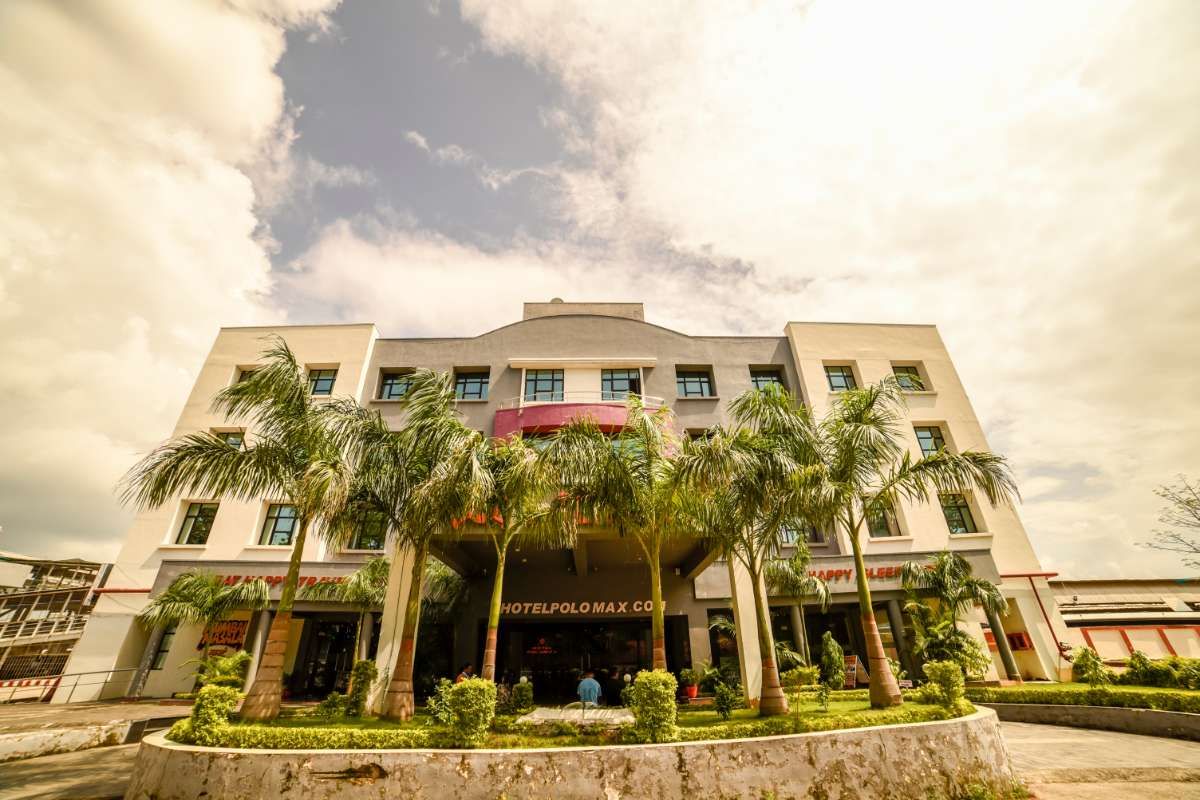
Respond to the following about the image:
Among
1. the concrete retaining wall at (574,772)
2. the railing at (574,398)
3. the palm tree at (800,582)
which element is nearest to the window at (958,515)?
the palm tree at (800,582)

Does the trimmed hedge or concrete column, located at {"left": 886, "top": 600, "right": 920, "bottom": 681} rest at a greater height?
concrete column, located at {"left": 886, "top": 600, "right": 920, "bottom": 681}

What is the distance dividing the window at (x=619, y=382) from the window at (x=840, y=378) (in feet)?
31.0

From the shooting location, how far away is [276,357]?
12.1 m

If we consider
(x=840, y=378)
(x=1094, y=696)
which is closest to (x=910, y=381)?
(x=840, y=378)

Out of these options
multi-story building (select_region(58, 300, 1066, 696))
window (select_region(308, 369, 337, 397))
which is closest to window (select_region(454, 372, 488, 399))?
multi-story building (select_region(58, 300, 1066, 696))

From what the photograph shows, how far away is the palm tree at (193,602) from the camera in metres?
17.7

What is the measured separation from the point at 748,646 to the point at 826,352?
16.6 m

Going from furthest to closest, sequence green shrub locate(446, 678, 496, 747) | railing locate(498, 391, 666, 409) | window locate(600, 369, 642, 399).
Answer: window locate(600, 369, 642, 399)
railing locate(498, 391, 666, 409)
green shrub locate(446, 678, 496, 747)

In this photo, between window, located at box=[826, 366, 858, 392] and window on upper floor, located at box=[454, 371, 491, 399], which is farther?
window, located at box=[826, 366, 858, 392]

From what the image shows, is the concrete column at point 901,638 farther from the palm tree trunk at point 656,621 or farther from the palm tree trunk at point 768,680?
the palm tree trunk at point 656,621

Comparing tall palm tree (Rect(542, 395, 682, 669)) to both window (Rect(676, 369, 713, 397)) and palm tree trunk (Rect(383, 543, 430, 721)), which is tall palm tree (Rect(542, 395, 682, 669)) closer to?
palm tree trunk (Rect(383, 543, 430, 721))

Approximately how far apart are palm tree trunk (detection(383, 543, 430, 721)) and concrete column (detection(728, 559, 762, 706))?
7.84 metres

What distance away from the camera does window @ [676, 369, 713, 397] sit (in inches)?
987

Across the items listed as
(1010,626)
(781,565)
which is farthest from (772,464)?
(1010,626)
